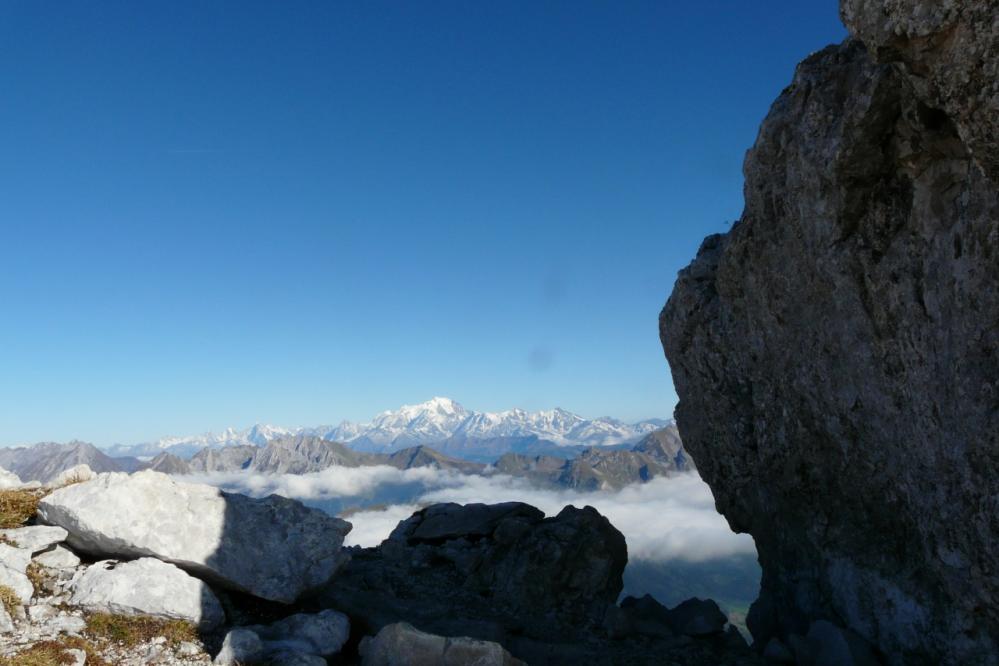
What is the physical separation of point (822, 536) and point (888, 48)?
18.6 metres

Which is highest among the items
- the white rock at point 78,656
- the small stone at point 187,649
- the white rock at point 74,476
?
the white rock at point 74,476

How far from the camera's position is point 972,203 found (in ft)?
45.9

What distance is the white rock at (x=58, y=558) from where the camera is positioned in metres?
16.3

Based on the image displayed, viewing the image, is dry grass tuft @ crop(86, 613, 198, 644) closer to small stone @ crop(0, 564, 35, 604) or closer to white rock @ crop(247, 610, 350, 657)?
small stone @ crop(0, 564, 35, 604)

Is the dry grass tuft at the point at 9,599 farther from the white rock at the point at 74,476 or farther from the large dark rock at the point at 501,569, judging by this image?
the large dark rock at the point at 501,569

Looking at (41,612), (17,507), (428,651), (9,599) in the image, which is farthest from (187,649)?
(17,507)

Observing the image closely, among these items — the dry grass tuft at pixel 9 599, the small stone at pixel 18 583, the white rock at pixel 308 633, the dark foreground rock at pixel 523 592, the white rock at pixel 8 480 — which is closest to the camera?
the dry grass tuft at pixel 9 599

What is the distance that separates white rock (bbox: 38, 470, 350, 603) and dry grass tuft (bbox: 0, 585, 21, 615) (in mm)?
2325

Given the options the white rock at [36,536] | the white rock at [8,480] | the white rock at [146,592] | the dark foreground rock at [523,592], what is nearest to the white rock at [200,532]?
the white rock at [36,536]

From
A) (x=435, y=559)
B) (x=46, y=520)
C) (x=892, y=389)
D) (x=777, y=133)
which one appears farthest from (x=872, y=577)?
(x=46, y=520)

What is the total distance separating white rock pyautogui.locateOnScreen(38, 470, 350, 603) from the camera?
16812mm

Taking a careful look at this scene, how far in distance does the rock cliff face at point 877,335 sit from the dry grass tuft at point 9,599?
78.1 ft

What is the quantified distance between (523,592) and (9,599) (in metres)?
20.4

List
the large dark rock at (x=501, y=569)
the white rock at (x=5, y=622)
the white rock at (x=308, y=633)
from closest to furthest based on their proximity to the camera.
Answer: the white rock at (x=5, y=622), the white rock at (x=308, y=633), the large dark rock at (x=501, y=569)
